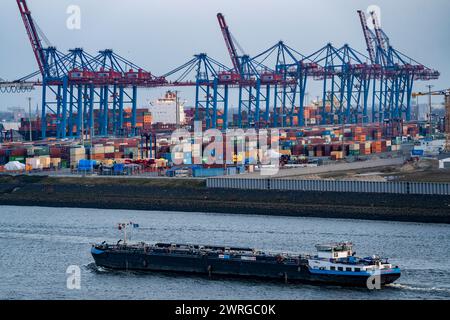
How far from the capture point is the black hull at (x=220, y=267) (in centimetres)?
3144

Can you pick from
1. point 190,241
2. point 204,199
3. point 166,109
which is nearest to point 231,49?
point 166,109

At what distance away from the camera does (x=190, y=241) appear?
39719mm

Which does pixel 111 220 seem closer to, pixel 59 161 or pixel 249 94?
pixel 59 161

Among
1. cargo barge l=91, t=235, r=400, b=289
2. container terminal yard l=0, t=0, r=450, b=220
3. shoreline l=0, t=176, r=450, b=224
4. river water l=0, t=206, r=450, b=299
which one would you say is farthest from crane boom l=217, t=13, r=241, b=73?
cargo barge l=91, t=235, r=400, b=289

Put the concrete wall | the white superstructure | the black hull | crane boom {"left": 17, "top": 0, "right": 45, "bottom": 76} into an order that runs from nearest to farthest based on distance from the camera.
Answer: the black hull
the concrete wall
crane boom {"left": 17, "top": 0, "right": 45, "bottom": 76}
the white superstructure

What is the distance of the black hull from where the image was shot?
31.4m

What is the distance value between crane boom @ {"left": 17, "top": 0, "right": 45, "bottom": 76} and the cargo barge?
51673 millimetres

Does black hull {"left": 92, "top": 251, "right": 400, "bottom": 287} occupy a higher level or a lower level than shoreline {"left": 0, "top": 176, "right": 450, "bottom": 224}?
lower

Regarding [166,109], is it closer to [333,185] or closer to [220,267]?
[333,185]

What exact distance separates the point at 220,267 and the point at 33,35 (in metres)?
57.3

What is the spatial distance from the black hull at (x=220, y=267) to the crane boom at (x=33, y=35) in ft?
172

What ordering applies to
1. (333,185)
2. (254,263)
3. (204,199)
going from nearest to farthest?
(254,263), (333,185), (204,199)

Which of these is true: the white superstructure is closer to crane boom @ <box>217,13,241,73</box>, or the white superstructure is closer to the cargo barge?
crane boom @ <box>217,13,241,73</box>

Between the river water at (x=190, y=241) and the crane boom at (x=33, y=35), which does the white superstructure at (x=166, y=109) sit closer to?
the crane boom at (x=33, y=35)
